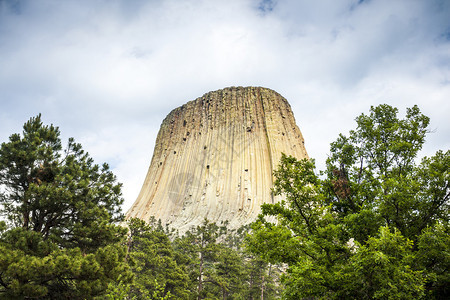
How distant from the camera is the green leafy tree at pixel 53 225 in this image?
7051mm

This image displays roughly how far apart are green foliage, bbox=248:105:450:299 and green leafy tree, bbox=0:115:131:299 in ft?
15.9

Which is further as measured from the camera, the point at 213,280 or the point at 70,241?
the point at 213,280

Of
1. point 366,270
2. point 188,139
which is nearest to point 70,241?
point 366,270

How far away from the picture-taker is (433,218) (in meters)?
7.62

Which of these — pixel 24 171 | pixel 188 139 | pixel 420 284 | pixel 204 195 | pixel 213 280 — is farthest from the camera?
pixel 188 139

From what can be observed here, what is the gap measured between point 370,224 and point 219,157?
47.8m

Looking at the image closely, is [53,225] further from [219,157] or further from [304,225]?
[219,157]

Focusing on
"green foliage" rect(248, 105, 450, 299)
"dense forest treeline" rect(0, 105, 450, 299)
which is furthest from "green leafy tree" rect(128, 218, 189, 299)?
"green foliage" rect(248, 105, 450, 299)

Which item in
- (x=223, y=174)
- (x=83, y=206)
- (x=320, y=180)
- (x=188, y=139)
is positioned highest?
(x=188, y=139)

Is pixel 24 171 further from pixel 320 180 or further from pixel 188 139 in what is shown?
pixel 188 139

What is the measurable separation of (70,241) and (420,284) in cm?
996

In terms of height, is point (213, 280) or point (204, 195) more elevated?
point (204, 195)

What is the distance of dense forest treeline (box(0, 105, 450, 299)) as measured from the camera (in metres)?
6.39

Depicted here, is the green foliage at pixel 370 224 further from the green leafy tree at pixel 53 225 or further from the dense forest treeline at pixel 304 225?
the green leafy tree at pixel 53 225
